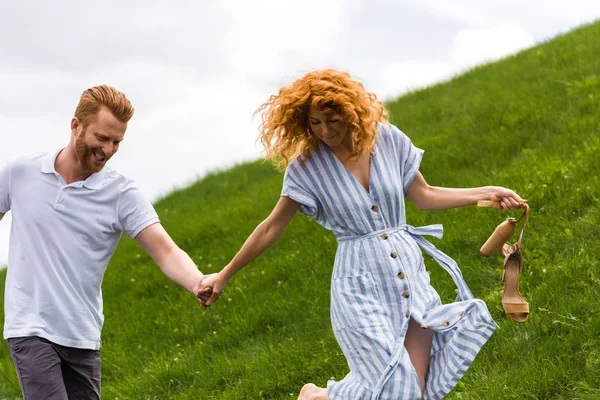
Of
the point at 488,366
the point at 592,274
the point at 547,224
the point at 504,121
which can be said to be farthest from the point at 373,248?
the point at 504,121

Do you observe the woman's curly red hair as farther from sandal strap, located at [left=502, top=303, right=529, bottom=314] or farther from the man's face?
sandal strap, located at [left=502, top=303, right=529, bottom=314]

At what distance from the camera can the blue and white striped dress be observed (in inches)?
201

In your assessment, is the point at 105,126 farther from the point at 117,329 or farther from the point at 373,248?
the point at 117,329

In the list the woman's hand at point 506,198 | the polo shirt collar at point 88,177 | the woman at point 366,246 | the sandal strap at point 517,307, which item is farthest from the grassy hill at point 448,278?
the polo shirt collar at point 88,177

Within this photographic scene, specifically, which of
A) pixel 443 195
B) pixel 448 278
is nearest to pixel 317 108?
pixel 443 195

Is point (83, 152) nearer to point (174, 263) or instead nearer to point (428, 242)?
point (174, 263)

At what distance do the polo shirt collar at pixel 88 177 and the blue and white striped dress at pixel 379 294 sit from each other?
1.23 meters

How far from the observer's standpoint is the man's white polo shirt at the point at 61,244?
531 centimetres

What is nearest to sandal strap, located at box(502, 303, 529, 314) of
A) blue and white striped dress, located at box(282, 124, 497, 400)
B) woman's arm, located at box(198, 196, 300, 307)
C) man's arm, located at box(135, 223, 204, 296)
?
blue and white striped dress, located at box(282, 124, 497, 400)

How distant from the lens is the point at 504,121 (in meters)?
13.1

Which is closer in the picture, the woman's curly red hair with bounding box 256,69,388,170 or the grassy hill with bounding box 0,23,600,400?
the woman's curly red hair with bounding box 256,69,388,170

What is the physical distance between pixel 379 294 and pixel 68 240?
1979mm

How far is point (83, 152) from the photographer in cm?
545

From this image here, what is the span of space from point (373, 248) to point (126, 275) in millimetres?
8524
